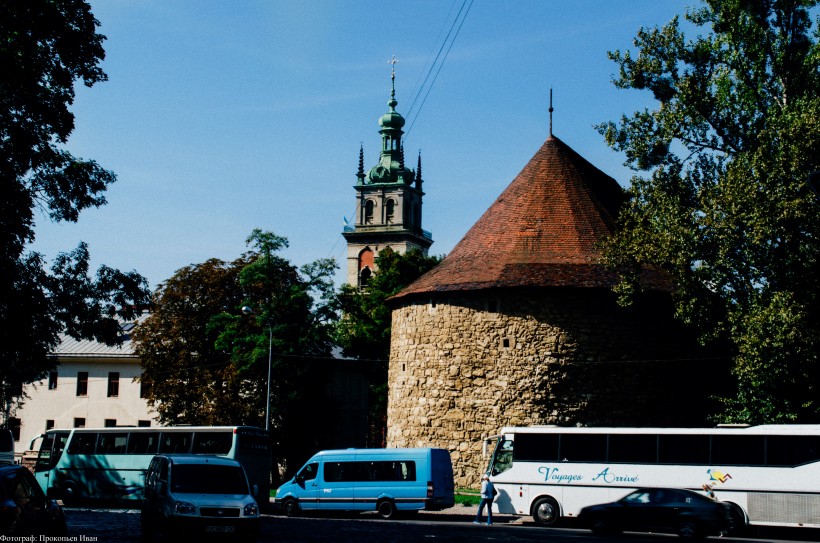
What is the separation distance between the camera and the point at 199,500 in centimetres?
1470

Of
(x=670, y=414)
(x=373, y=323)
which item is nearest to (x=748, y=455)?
(x=670, y=414)

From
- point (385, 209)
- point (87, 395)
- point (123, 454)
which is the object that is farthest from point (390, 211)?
point (123, 454)

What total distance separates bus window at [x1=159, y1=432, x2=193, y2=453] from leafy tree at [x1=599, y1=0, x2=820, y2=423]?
43.6ft

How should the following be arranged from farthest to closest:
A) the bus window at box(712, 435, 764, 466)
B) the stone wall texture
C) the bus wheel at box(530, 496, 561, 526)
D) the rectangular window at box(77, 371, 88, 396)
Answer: the rectangular window at box(77, 371, 88, 396), the stone wall texture, the bus wheel at box(530, 496, 561, 526), the bus window at box(712, 435, 764, 466)

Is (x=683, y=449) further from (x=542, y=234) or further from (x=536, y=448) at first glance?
(x=542, y=234)

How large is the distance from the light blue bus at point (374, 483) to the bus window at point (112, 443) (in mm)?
6067

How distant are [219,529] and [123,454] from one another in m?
15.5

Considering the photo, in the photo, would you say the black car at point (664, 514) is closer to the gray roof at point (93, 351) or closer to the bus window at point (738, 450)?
the bus window at point (738, 450)

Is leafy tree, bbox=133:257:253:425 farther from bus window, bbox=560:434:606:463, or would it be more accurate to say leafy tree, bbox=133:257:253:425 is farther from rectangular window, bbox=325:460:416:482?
bus window, bbox=560:434:606:463

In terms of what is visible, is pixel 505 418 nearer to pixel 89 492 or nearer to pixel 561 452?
pixel 561 452

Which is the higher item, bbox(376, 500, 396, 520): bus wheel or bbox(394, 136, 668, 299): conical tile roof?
bbox(394, 136, 668, 299): conical tile roof

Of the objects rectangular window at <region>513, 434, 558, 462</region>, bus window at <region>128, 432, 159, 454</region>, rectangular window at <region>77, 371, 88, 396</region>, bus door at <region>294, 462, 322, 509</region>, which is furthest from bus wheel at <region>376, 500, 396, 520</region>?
rectangular window at <region>77, 371, 88, 396</region>

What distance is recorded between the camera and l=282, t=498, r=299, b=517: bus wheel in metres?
25.6

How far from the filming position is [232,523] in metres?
14.6
